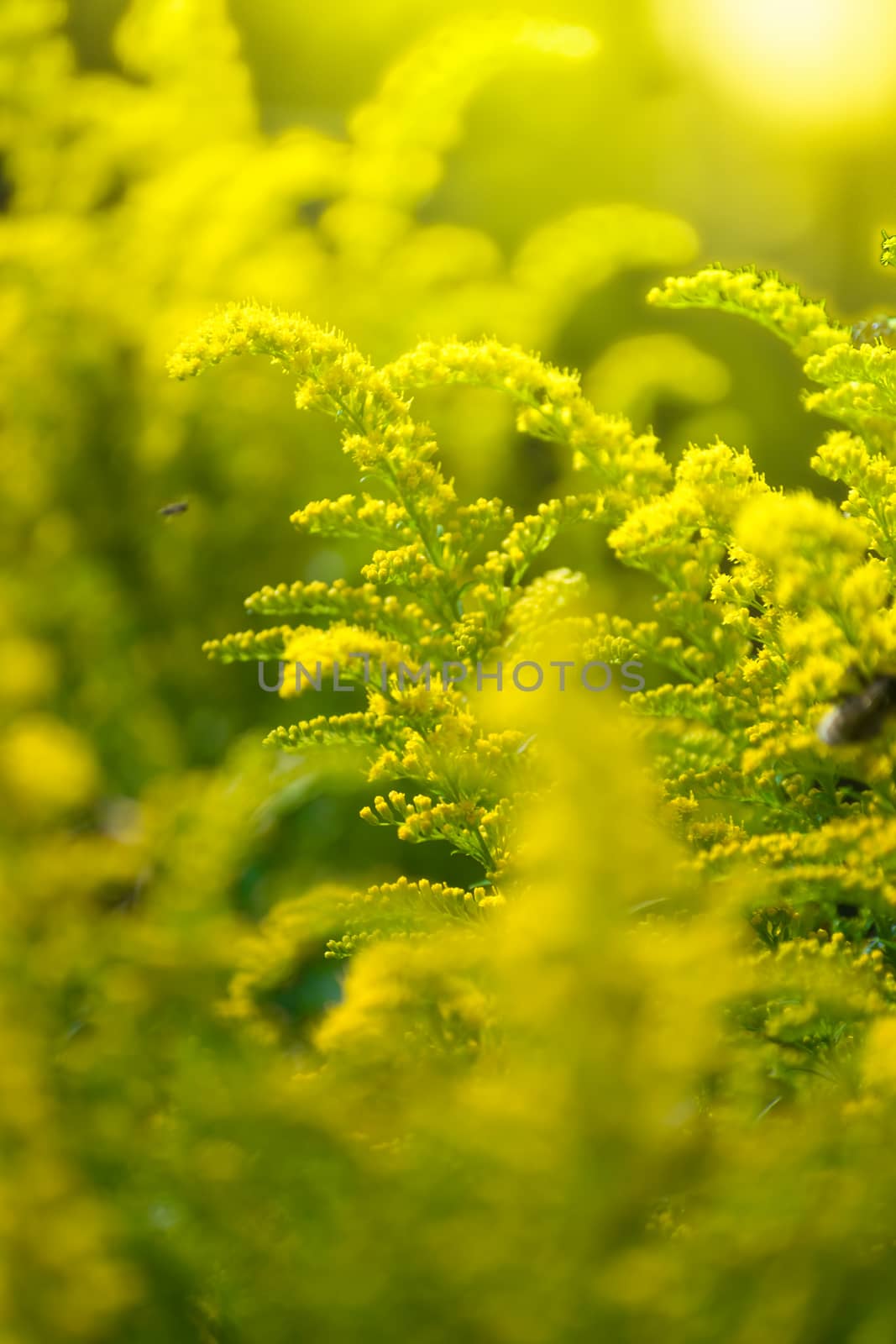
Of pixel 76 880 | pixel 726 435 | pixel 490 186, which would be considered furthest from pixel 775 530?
pixel 490 186

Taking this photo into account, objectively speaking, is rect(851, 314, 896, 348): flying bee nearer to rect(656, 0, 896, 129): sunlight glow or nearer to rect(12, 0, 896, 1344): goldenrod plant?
rect(12, 0, 896, 1344): goldenrod plant

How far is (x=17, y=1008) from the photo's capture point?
0.35 metres

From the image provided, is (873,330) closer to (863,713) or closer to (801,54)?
(863,713)

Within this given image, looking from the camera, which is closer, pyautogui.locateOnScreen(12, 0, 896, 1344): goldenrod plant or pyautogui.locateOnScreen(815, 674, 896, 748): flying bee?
pyautogui.locateOnScreen(12, 0, 896, 1344): goldenrod plant

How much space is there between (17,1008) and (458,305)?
0.65 metres

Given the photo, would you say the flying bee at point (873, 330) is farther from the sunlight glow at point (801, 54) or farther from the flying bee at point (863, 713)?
the sunlight glow at point (801, 54)

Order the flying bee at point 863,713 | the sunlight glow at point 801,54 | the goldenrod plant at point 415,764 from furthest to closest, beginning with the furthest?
1. the sunlight glow at point 801,54
2. the flying bee at point 863,713
3. the goldenrod plant at point 415,764

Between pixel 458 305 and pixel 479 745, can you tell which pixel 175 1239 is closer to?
pixel 479 745

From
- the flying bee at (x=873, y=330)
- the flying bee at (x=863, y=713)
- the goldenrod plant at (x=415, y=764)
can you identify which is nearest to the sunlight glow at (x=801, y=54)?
the goldenrod plant at (x=415, y=764)

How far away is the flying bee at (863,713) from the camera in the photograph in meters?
0.48

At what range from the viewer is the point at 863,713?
18.8 inches

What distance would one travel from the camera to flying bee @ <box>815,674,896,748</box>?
48 cm

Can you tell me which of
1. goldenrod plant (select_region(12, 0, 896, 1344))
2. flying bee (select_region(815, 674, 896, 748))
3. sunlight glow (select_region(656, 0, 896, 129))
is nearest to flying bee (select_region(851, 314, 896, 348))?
goldenrod plant (select_region(12, 0, 896, 1344))

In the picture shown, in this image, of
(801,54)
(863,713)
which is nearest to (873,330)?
(863,713)
